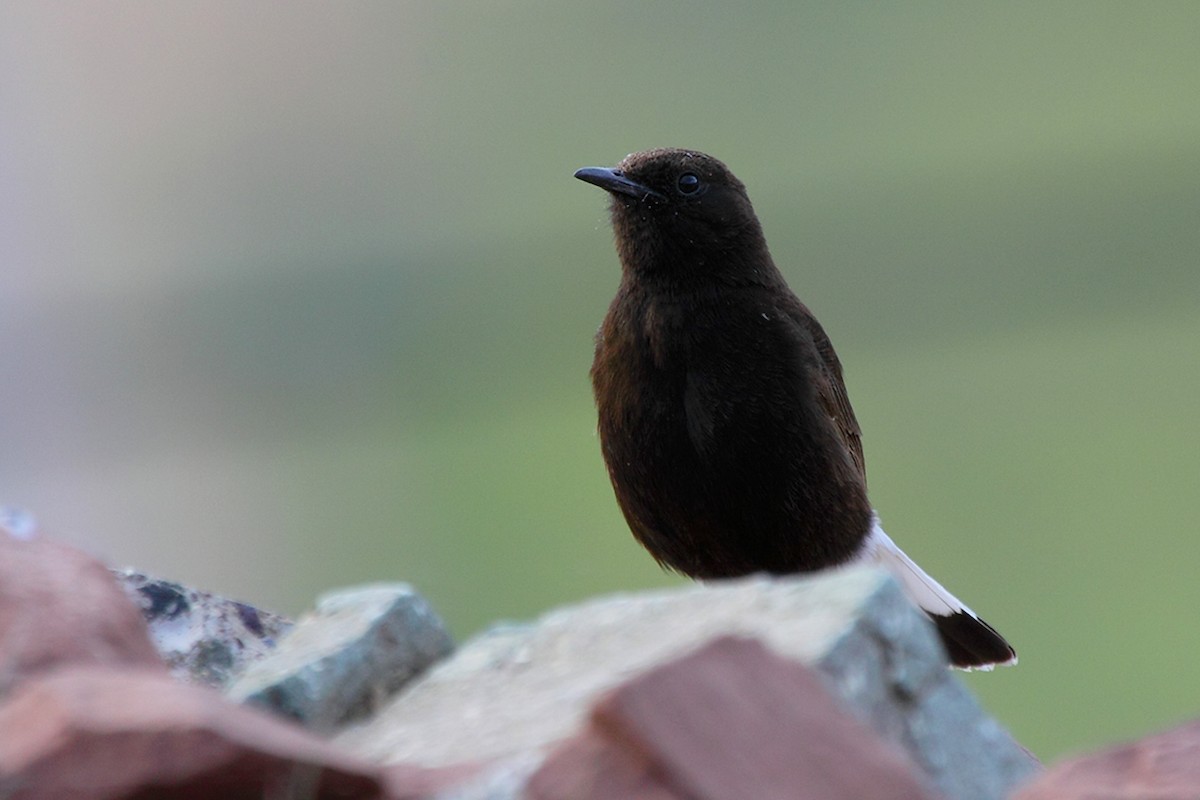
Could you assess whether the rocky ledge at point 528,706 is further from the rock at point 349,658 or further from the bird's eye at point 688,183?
the bird's eye at point 688,183

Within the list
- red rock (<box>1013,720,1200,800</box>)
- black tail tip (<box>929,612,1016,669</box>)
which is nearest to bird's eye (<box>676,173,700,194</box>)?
black tail tip (<box>929,612,1016,669</box>)

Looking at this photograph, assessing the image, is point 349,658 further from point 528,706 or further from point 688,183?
point 688,183

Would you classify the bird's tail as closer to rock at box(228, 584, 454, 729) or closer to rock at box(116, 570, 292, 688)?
rock at box(116, 570, 292, 688)

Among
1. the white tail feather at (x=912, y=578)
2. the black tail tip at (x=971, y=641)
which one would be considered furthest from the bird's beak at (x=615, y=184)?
the black tail tip at (x=971, y=641)

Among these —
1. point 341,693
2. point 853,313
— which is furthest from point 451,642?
point 853,313

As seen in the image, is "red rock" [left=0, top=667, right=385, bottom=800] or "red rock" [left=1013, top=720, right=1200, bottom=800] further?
"red rock" [left=1013, top=720, right=1200, bottom=800]

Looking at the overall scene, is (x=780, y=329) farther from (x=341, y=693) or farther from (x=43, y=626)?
(x=43, y=626)
